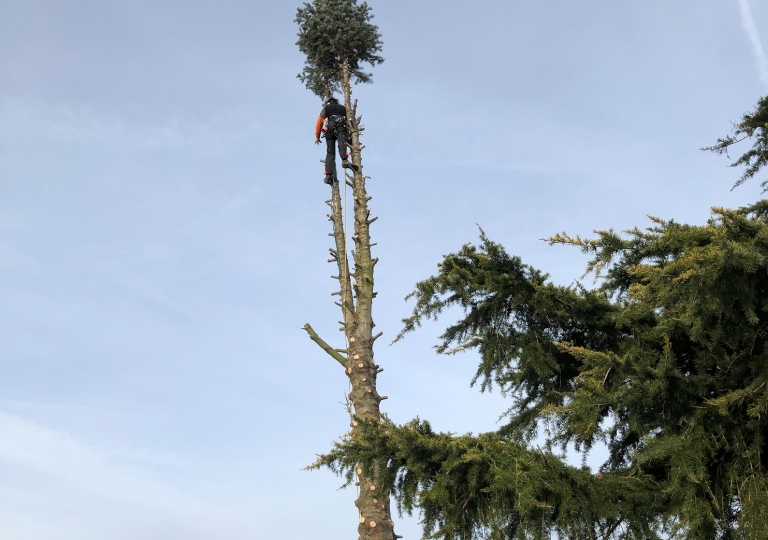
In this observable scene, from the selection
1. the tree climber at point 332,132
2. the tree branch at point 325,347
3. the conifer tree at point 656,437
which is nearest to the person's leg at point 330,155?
the tree climber at point 332,132

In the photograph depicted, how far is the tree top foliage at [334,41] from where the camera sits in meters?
10.9

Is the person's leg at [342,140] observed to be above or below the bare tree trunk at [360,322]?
above

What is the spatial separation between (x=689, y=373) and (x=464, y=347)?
92.7 inches

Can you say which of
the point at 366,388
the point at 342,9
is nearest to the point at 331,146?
the point at 342,9

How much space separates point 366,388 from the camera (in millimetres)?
8352

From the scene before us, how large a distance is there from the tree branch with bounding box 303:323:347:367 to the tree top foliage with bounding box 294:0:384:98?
151 inches

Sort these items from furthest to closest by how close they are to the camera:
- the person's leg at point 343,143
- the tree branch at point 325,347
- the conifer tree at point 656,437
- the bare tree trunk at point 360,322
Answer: the person's leg at point 343,143
the tree branch at point 325,347
the bare tree trunk at point 360,322
the conifer tree at point 656,437

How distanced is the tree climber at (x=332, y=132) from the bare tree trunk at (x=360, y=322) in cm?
10

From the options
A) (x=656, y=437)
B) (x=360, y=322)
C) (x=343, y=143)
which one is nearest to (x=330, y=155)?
(x=343, y=143)

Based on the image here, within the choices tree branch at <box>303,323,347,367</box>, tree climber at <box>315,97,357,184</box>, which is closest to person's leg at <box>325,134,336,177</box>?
tree climber at <box>315,97,357,184</box>

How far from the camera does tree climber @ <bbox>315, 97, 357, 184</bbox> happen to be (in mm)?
10312

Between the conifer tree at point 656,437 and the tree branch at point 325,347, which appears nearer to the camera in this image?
the conifer tree at point 656,437

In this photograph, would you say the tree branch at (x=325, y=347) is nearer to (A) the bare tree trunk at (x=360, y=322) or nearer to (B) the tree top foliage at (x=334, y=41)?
(A) the bare tree trunk at (x=360, y=322)

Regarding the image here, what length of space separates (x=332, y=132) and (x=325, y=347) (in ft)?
10.3
